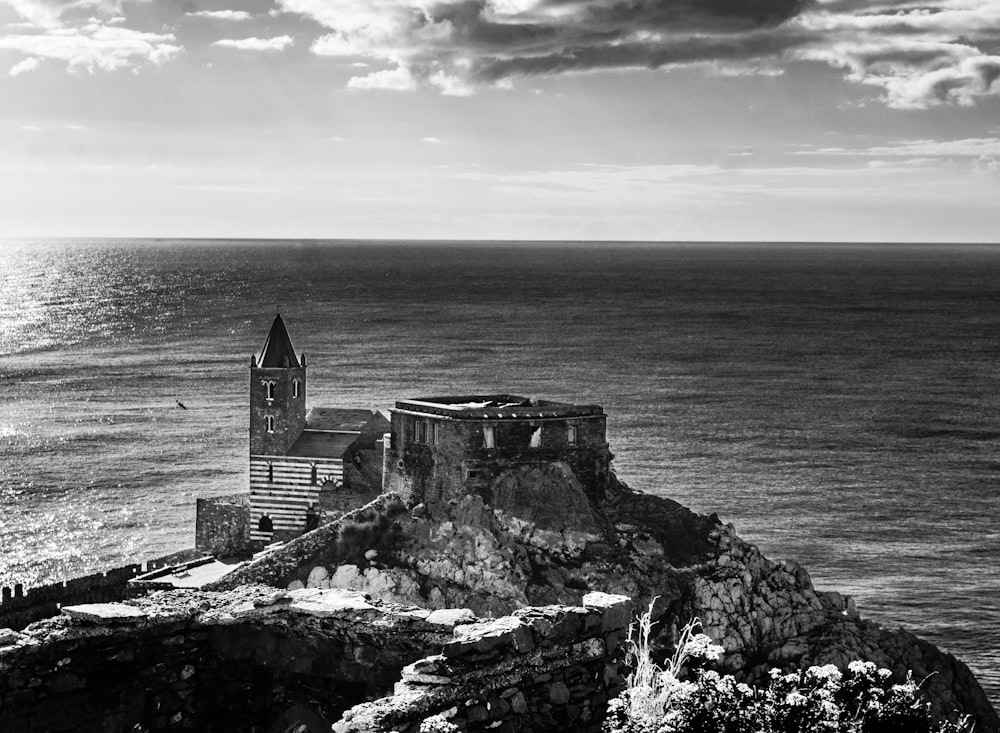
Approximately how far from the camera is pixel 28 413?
12519cm

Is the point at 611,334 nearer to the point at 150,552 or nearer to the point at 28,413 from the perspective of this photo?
the point at 28,413

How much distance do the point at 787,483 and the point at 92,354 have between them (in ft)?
351

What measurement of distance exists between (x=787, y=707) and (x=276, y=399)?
53837 mm

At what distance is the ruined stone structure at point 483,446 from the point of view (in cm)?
5594

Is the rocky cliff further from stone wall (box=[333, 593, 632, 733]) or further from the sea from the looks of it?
stone wall (box=[333, 593, 632, 733])

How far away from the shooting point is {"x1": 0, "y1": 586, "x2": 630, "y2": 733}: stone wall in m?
12.2

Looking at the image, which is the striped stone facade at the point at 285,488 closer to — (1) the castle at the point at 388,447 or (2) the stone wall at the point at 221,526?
(1) the castle at the point at 388,447

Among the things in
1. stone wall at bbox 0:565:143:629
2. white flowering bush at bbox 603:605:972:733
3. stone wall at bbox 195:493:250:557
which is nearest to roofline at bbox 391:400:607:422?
stone wall at bbox 195:493:250:557

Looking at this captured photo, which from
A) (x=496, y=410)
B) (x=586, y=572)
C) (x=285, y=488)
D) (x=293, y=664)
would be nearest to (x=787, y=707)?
(x=293, y=664)

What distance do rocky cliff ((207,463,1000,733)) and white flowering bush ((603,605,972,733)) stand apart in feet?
122

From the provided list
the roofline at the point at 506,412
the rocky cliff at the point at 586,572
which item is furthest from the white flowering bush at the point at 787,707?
the roofline at the point at 506,412

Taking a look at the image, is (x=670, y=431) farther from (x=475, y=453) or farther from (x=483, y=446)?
(x=475, y=453)

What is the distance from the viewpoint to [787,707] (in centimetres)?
1105

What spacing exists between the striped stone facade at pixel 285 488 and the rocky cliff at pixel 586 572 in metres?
6.09
